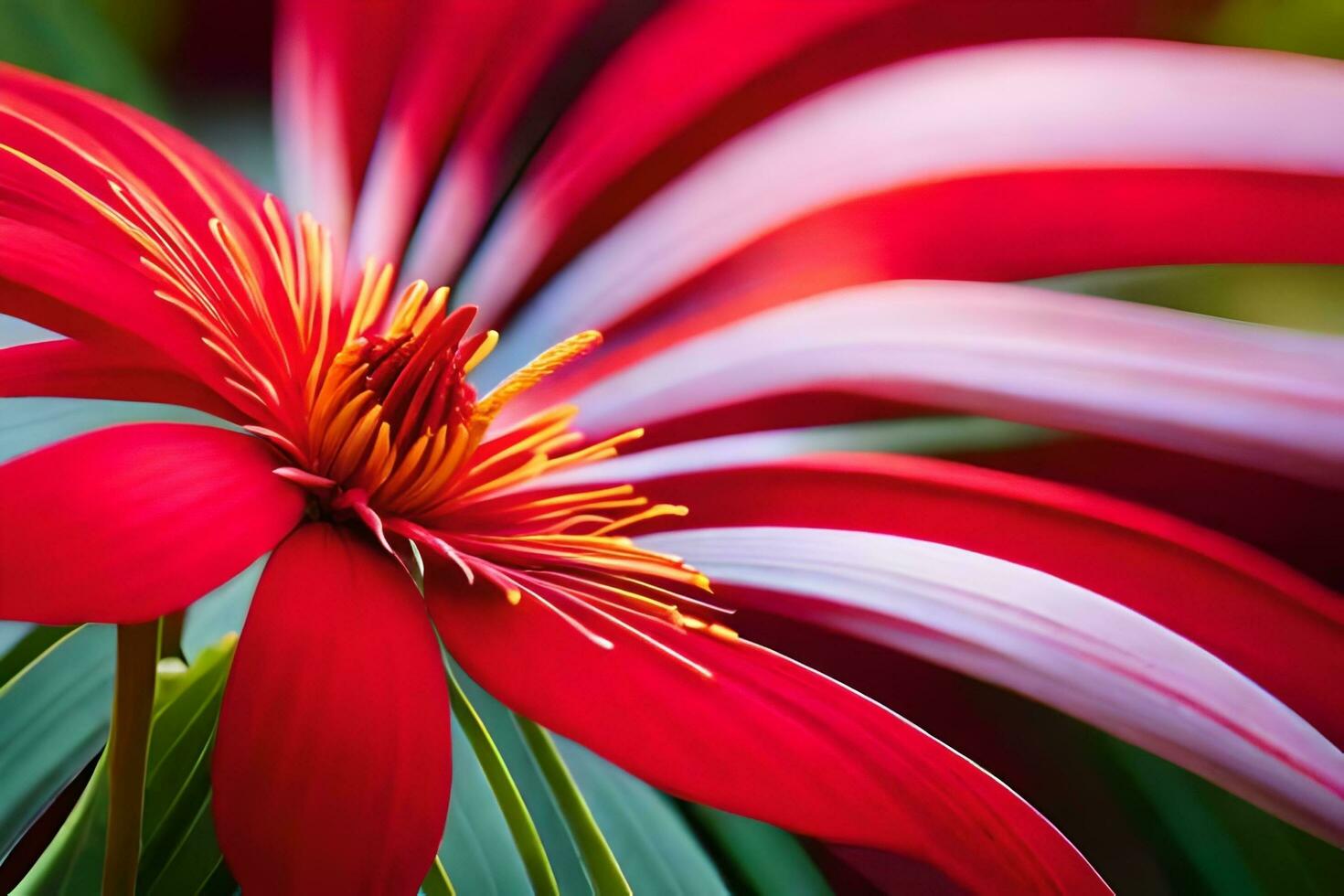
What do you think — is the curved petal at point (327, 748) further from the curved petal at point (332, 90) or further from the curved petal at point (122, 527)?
the curved petal at point (332, 90)

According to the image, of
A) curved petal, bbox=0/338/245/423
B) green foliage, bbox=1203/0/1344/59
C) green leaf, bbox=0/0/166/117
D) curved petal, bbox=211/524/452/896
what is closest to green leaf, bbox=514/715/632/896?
curved petal, bbox=211/524/452/896

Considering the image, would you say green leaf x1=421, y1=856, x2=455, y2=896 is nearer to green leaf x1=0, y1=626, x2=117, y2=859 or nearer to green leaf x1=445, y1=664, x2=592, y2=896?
green leaf x1=445, y1=664, x2=592, y2=896

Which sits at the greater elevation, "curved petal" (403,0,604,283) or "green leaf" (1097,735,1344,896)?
"curved petal" (403,0,604,283)

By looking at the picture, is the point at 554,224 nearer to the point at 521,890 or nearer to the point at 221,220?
the point at 221,220

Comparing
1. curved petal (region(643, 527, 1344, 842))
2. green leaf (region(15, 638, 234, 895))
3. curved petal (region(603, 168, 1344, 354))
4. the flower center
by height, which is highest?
curved petal (region(603, 168, 1344, 354))

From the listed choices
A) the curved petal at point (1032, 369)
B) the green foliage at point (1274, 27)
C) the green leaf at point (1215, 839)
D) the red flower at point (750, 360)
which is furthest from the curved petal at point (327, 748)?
the green foliage at point (1274, 27)

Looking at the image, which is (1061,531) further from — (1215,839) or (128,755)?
(128,755)
